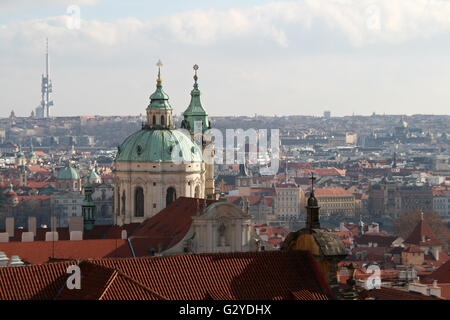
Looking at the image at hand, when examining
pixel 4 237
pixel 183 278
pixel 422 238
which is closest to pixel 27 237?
pixel 4 237

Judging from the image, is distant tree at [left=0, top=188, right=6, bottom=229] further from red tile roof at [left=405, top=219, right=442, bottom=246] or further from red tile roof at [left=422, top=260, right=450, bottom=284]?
red tile roof at [left=422, top=260, right=450, bottom=284]

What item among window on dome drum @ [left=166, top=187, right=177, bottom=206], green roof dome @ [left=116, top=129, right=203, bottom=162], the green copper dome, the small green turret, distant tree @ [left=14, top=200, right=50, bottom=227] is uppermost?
the green copper dome

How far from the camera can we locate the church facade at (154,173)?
54.2 metres

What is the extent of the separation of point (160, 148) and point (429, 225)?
40931 millimetres

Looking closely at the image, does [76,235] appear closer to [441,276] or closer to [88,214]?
[88,214]

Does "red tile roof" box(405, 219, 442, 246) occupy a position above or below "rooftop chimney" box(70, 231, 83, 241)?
below

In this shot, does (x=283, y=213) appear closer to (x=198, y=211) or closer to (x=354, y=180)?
(x=354, y=180)

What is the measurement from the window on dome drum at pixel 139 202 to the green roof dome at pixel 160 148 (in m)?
1.21

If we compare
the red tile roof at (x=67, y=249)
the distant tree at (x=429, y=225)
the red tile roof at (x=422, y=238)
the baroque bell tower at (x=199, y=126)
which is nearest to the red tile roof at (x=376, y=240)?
the red tile roof at (x=422, y=238)

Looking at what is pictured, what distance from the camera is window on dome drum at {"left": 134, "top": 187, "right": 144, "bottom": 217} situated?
2144 inches

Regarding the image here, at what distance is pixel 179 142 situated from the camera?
5459 centimetres

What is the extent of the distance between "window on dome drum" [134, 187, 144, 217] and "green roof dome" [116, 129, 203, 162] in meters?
1.21

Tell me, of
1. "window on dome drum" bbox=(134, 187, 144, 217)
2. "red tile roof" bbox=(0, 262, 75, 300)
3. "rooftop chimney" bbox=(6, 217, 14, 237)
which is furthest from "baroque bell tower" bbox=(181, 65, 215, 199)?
"red tile roof" bbox=(0, 262, 75, 300)

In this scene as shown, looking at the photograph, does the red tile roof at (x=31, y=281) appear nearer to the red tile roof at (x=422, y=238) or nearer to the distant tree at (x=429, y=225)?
the red tile roof at (x=422, y=238)
